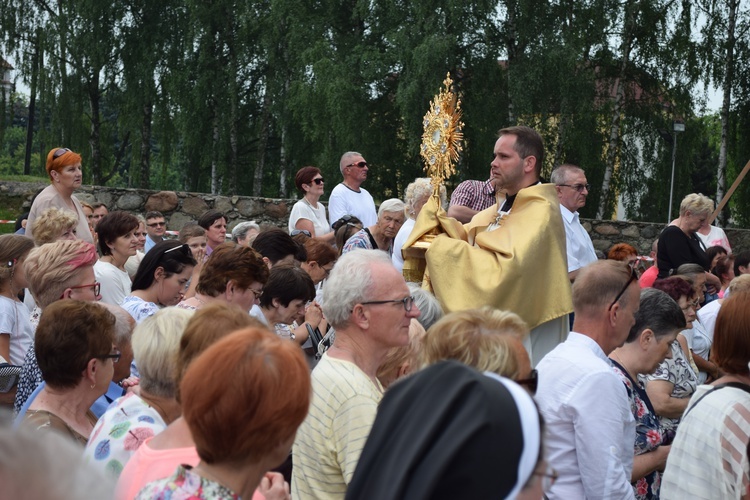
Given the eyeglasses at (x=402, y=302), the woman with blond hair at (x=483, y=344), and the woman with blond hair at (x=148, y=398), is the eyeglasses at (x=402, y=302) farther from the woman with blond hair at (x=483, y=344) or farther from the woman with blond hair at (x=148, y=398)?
the woman with blond hair at (x=148, y=398)

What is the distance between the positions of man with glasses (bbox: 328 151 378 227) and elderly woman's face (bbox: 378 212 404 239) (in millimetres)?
2113

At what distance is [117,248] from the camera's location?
6.38 m

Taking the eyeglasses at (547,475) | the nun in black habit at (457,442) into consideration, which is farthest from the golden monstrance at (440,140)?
the nun in black habit at (457,442)

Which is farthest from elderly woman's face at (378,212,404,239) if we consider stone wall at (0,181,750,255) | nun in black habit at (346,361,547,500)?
stone wall at (0,181,750,255)

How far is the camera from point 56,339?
346 centimetres

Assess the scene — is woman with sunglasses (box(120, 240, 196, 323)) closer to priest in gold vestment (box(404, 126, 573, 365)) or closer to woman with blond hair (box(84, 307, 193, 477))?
priest in gold vestment (box(404, 126, 573, 365))

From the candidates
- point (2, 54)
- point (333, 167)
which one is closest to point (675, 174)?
point (333, 167)

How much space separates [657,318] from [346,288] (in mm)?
1935

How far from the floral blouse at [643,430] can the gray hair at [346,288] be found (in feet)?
4.44

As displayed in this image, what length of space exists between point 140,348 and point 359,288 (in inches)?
32.3

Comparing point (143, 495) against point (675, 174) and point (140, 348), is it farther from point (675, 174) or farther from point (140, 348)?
point (675, 174)

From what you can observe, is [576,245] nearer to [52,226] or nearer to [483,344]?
[52,226]

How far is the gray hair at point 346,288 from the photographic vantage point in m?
3.56

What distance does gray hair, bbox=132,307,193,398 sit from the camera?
3.26m
